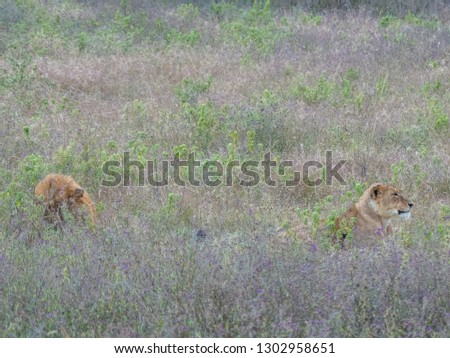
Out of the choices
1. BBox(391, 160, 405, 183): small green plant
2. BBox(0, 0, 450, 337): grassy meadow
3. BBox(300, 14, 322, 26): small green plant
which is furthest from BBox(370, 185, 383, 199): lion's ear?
BBox(300, 14, 322, 26): small green plant

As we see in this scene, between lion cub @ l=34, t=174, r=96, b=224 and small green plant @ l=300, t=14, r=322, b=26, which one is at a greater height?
lion cub @ l=34, t=174, r=96, b=224

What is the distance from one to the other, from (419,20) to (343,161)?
885 centimetres

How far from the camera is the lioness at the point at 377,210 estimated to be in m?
7.21

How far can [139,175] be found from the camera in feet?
28.1

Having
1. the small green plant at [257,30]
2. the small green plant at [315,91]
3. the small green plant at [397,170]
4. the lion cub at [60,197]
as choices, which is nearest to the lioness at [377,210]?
the small green plant at [397,170]

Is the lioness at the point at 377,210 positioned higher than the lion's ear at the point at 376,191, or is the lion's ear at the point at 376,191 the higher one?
the lion's ear at the point at 376,191

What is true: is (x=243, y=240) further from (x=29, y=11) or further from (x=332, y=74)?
(x=29, y=11)

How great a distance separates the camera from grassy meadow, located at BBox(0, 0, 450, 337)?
487 cm

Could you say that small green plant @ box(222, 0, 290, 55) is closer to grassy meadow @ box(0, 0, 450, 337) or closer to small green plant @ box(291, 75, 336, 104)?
grassy meadow @ box(0, 0, 450, 337)

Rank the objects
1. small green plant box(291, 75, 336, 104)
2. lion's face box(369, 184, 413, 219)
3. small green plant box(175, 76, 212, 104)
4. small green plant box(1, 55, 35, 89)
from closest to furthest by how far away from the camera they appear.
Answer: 1. lion's face box(369, 184, 413, 219)
2. small green plant box(175, 76, 212, 104)
3. small green plant box(291, 75, 336, 104)
4. small green plant box(1, 55, 35, 89)

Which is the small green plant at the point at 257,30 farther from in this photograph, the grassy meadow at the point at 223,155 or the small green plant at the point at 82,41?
the small green plant at the point at 82,41

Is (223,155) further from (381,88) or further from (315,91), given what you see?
(381,88)

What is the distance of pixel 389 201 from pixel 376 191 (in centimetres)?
14

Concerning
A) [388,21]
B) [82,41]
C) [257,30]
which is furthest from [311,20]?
[82,41]
